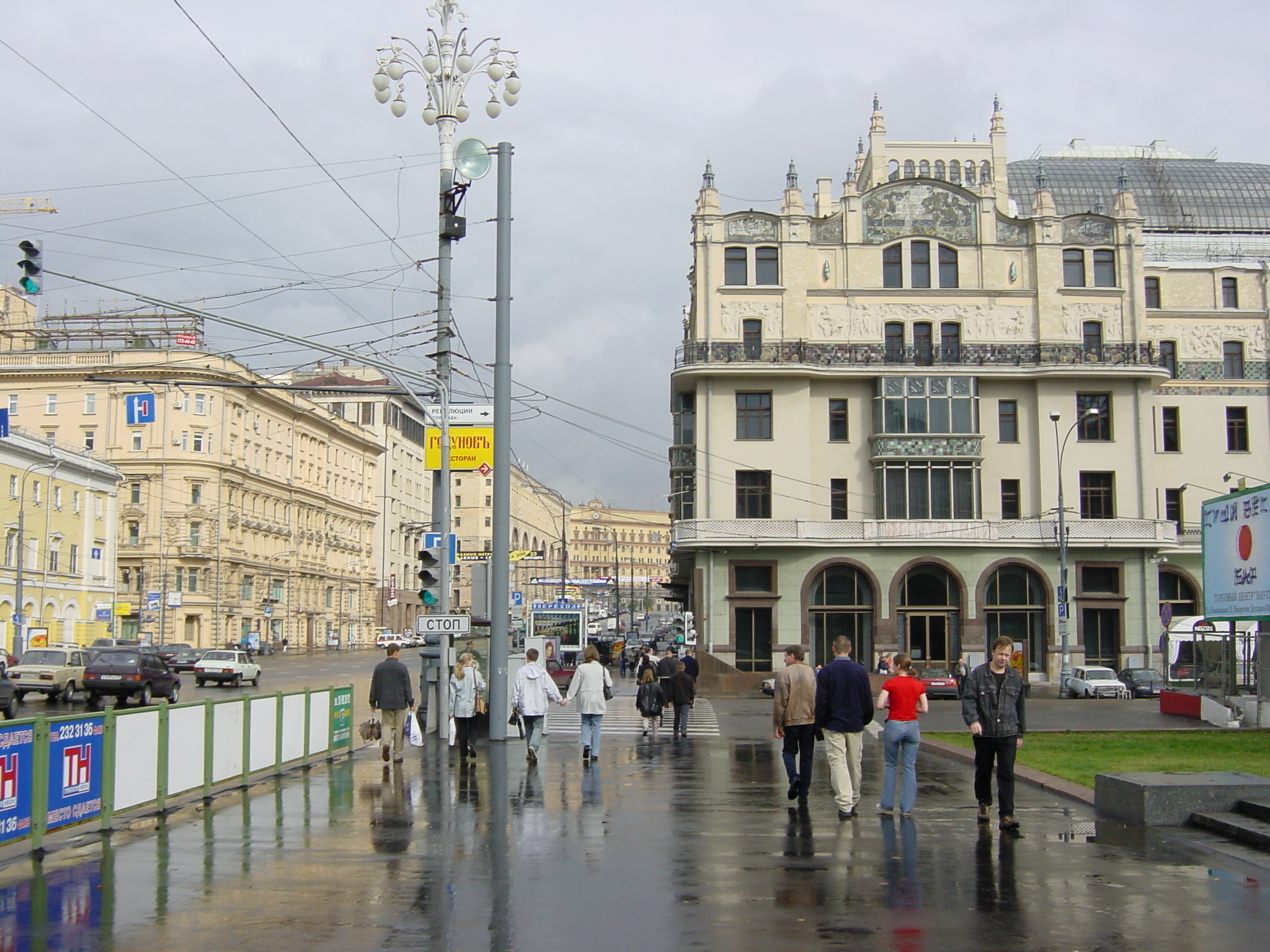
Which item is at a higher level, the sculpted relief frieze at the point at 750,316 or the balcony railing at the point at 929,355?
the sculpted relief frieze at the point at 750,316

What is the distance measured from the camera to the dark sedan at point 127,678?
122ft

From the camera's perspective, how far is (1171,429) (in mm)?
58312

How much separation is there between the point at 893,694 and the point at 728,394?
41010mm

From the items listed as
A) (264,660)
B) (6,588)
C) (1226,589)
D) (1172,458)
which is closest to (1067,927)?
(1226,589)

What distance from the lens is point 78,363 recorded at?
7956cm

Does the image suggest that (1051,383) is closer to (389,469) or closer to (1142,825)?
(1142,825)

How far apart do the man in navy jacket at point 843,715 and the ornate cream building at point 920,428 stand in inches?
1528

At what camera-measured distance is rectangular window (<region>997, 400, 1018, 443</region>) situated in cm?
5509

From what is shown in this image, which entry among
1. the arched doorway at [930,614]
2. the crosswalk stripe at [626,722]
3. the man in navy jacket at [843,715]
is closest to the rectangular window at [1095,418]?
the arched doorway at [930,614]

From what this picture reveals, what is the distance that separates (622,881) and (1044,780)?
8.32 m

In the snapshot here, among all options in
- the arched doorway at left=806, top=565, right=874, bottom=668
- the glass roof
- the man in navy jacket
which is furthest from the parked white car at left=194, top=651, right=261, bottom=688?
the glass roof

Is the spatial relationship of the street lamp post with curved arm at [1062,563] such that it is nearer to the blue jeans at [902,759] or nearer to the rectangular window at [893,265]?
the rectangular window at [893,265]

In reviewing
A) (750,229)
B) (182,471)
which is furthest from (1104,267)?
(182,471)

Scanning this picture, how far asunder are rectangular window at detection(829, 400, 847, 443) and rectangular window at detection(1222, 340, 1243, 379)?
1820 centimetres
